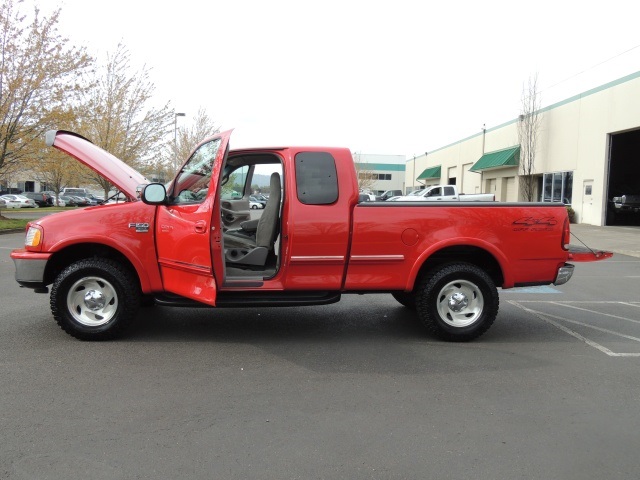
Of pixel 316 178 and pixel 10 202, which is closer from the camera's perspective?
pixel 316 178

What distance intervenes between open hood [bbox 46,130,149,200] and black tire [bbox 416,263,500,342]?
3.28m

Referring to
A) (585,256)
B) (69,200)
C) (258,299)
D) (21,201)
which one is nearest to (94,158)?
(258,299)

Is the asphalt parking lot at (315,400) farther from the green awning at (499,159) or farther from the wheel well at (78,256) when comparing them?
the green awning at (499,159)

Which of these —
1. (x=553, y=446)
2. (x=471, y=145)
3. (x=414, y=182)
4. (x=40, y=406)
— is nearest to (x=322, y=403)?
(x=553, y=446)

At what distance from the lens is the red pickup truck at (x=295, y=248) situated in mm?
5270

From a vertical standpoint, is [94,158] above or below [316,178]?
above

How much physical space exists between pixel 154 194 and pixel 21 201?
1682 inches

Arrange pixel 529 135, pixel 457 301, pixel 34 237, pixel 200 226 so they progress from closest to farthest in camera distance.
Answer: pixel 200 226 < pixel 34 237 < pixel 457 301 < pixel 529 135

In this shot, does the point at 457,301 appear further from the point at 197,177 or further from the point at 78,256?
the point at 78,256

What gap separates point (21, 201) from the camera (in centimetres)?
4175

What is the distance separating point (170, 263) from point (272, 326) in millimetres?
1519

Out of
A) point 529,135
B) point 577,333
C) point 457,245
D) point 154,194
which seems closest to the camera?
point 154,194

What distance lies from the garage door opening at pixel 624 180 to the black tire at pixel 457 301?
22049 mm

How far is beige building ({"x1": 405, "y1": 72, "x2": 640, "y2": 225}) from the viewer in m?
23.6
